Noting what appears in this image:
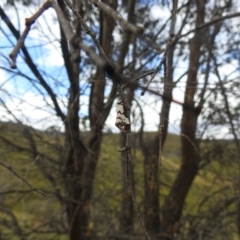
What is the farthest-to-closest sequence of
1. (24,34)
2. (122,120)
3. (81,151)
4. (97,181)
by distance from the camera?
(97,181)
(81,151)
(122,120)
(24,34)

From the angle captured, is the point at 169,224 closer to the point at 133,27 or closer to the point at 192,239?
the point at 192,239

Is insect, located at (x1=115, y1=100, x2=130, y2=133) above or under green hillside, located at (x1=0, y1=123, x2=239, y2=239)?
under

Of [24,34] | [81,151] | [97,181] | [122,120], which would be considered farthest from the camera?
[97,181]

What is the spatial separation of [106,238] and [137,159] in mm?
2741

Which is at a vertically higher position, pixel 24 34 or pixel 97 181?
pixel 97 181

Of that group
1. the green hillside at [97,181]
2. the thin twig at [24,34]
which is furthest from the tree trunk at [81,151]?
the thin twig at [24,34]

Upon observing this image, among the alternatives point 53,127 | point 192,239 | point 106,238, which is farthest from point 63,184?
point 192,239

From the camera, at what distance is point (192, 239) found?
291 inches

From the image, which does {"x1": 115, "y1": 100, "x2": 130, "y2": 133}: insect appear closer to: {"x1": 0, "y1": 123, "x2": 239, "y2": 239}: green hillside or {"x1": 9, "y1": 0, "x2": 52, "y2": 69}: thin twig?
{"x1": 9, "y1": 0, "x2": 52, "y2": 69}: thin twig

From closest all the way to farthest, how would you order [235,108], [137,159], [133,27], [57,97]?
[133,27] → [57,97] → [235,108] → [137,159]

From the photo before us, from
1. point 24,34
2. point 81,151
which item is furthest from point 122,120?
point 81,151

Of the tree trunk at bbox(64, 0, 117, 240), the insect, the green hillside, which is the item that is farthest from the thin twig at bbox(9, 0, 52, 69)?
the green hillside

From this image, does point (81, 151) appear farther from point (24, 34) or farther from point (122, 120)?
point (24, 34)

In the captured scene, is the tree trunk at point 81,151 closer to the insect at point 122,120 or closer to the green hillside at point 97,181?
the green hillside at point 97,181
